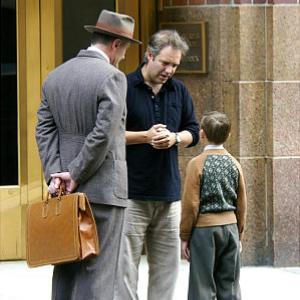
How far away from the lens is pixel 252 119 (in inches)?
369

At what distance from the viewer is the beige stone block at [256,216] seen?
Answer: 9391 mm

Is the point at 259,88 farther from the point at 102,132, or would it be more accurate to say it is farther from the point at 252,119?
the point at 102,132

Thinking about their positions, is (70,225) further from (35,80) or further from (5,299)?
(35,80)

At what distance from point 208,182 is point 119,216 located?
0.80m

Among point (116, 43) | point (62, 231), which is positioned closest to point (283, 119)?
point (116, 43)

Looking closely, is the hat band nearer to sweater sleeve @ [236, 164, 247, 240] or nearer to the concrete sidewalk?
sweater sleeve @ [236, 164, 247, 240]

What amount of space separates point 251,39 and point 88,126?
145 inches

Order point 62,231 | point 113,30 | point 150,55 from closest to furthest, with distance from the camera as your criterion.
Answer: point 62,231
point 113,30
point 150,55

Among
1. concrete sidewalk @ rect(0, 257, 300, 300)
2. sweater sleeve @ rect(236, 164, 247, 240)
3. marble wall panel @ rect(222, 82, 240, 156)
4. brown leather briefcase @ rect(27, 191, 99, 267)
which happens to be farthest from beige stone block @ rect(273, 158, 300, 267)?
brown leather briefcase @ rect(27, 191, 99, 267)

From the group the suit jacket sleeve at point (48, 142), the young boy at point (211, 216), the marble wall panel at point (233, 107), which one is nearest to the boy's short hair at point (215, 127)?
the young boy at point (211, 216)

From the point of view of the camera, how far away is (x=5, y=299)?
8.20 metres

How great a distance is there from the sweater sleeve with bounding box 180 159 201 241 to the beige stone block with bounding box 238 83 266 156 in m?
2.73

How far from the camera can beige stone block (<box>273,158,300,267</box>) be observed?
9344 millimetres

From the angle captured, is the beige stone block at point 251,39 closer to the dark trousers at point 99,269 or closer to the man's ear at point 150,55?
the man's ear at point 150,55
